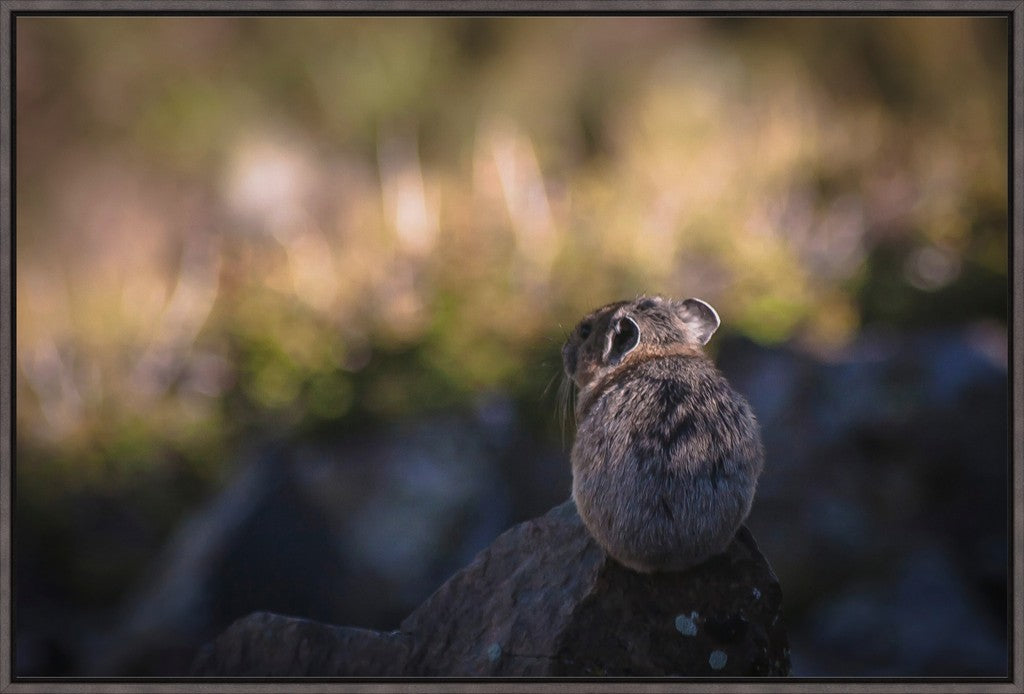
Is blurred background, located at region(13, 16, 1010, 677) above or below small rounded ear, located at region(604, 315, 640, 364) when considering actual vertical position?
below

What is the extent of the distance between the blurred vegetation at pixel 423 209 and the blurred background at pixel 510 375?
4 cm

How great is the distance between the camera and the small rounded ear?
4.50 m

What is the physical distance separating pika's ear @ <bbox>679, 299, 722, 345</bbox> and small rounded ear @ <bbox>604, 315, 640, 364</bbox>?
349mm

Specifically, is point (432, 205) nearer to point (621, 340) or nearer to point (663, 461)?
point (621, 340)

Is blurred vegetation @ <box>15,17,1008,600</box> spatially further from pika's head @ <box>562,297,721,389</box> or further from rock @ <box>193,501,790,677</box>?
rock @ <box>193,501,790,677</box>

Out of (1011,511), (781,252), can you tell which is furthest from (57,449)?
(1011,511)

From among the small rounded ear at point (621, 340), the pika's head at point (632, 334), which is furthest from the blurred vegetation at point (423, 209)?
the small rounded ear at point (621, 340)

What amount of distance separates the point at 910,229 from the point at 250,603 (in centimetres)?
651

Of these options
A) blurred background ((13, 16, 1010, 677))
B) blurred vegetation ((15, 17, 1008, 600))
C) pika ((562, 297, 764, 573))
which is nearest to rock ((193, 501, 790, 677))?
pika ((562, 297, 764, 573))

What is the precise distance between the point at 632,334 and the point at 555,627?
4.02ft

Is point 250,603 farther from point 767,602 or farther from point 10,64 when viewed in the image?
point 767,602

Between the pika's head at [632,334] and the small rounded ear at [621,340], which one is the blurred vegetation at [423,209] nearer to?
the pika's head at [632,334]

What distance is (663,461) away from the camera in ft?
13.2

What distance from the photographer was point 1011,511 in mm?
5031
